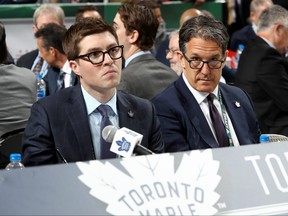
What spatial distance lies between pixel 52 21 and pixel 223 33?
4.82 metres

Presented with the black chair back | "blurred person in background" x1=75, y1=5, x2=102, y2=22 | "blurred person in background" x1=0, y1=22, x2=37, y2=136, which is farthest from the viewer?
"blurred person in background" x1=75, y1=5, x2=102, y2=22

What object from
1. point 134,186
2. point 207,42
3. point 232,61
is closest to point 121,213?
point 134,186

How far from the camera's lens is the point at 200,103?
4988 millimetres

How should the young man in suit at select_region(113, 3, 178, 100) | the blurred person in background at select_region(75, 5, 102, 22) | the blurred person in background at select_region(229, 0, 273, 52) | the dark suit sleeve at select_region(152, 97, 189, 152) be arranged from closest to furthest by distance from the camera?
the dark suit sleeve at select_region(152, 97, 189, 152)
the young man in suit at select_region(113, 3, 178, 100)
the blurred person in background at select_region(75, 5, 102, 22)
the blurred person in background at select_region(229, 0, 273, 52)

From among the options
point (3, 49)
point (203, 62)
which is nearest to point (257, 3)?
point (3, 49)

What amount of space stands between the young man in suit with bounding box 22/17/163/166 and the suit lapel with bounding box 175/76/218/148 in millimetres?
359

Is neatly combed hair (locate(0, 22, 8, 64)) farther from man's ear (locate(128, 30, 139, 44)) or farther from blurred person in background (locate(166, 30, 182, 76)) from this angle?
blurred person in background (locate(166, 30, 182, 76))

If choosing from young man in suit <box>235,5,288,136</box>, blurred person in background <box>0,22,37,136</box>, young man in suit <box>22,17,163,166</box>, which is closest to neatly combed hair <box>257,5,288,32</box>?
young man in suit <box>235,5,288,136</box>

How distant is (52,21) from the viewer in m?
9.48

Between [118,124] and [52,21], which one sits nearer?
[118,124]

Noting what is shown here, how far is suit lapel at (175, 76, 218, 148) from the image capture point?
16.0 feet

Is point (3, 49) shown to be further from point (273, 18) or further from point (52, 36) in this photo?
point (273, 18)

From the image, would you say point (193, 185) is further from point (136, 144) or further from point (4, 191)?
point (4, 191)

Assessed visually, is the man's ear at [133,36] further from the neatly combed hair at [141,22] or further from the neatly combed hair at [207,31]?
the neatly combed hair at [207,31]
